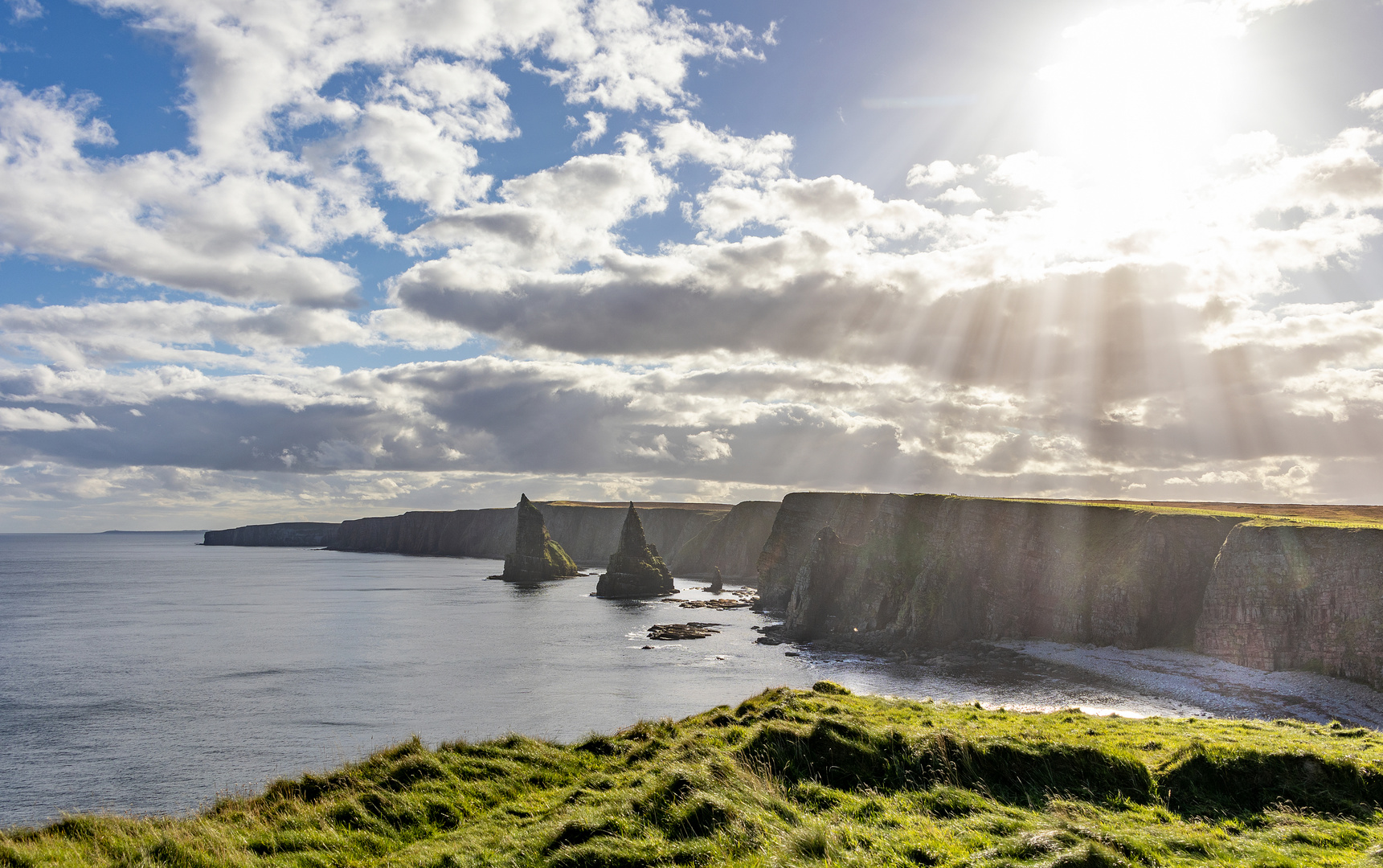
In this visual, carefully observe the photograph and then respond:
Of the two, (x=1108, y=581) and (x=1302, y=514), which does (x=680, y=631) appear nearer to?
(x=1108, y=581)

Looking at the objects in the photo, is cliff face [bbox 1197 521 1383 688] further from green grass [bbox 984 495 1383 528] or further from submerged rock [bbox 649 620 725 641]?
submerged rock [bbox 649 620 725 641]

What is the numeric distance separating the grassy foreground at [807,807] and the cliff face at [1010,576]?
195 ft

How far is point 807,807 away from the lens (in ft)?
50.1

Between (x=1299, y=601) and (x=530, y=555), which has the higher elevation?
(x=1299, y=601)

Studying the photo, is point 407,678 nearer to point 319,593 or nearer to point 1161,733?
point 1161,733

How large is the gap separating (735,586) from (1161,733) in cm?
15416

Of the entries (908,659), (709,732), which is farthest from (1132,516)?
(709,732)

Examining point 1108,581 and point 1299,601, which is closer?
point 1299,601

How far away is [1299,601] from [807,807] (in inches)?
2598

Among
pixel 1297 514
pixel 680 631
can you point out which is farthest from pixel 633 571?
pixel 1297 514

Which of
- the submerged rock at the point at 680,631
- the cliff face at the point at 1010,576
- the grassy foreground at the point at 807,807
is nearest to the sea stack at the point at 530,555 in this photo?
the submerged rock at the point at 680,631

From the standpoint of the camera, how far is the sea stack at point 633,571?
150125 mm

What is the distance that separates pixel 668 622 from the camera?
353 feet

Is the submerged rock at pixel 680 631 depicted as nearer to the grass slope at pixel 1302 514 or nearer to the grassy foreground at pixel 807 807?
the grass slope at pixel 1302 514
